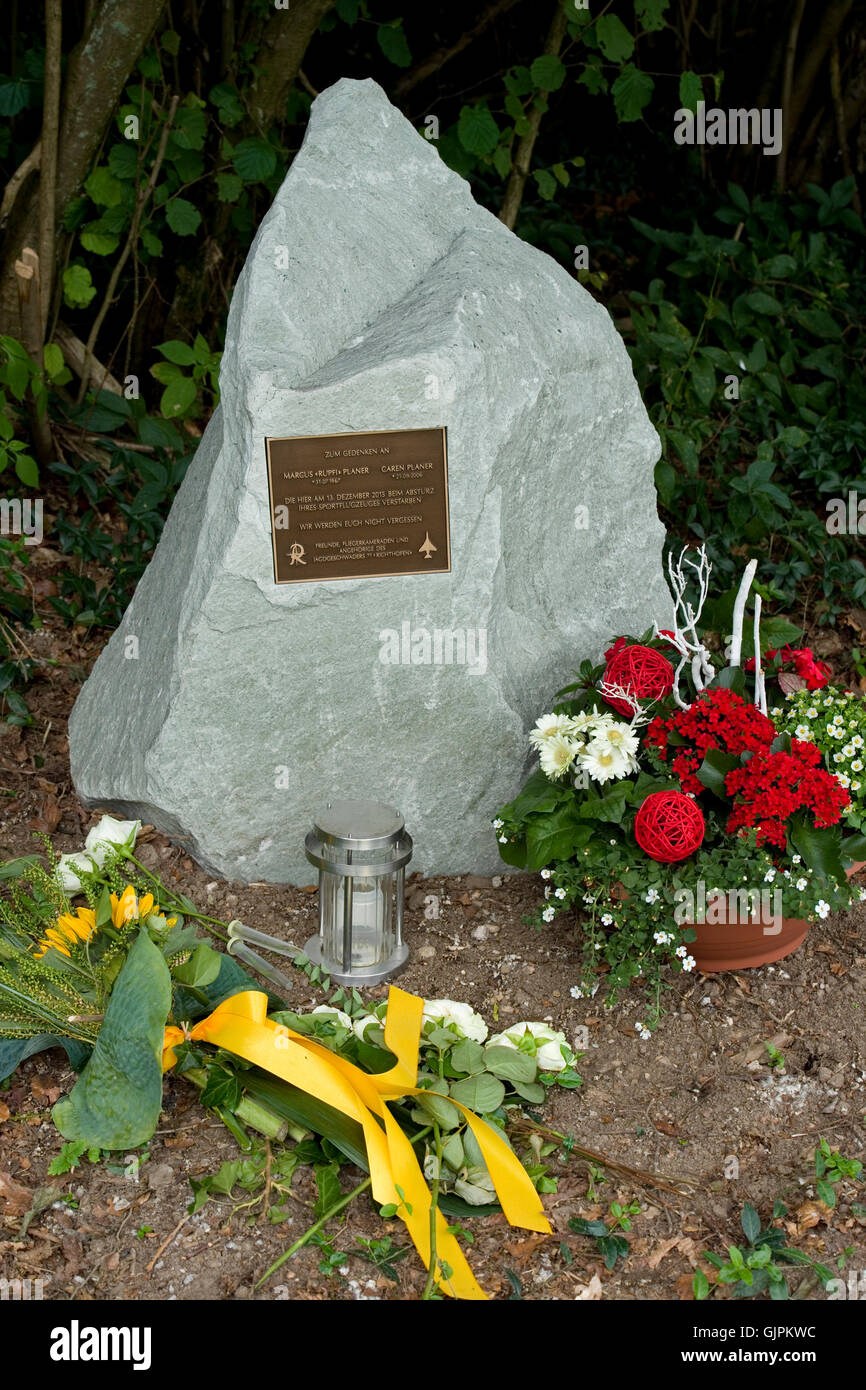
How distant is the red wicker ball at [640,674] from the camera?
3.08m

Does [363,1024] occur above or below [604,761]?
below

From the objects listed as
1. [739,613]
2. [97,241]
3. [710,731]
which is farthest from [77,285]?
[710,731]

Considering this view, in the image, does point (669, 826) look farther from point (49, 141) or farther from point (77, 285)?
point (49, 141)

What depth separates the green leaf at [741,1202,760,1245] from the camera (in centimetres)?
241

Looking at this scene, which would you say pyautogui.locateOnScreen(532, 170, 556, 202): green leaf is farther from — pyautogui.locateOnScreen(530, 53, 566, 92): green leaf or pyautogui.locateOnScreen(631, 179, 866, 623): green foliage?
pyautogui.locateOnScreen(631, 179, 866, 623): green foliage

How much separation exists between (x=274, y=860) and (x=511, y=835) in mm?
691

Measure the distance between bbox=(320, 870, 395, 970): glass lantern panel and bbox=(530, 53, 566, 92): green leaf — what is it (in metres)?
3.15

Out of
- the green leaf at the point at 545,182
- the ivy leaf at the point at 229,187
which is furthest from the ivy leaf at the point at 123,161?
the green leaf at the point at 545,182

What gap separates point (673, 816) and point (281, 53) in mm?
Answer: 3256

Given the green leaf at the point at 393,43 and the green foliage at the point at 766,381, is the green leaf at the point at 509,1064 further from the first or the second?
the green leaf at the point at 393,43

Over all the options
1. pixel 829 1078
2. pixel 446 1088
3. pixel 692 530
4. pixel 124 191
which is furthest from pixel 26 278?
pixel 829 1078

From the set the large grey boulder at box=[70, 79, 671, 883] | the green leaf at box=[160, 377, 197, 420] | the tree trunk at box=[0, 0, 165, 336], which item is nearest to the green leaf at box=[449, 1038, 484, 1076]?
the large grey boulder at box=[70, 79, 671, 883]

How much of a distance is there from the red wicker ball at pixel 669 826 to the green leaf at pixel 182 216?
2.85 m

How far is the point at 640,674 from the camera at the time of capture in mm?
3078
